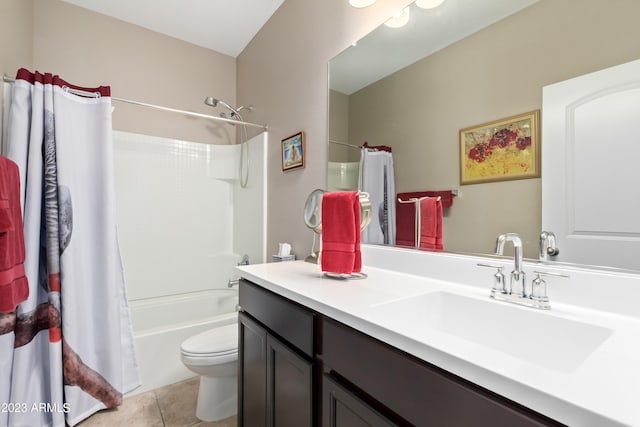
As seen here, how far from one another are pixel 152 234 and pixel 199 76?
56.9 inches

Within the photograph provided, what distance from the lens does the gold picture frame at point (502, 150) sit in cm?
90

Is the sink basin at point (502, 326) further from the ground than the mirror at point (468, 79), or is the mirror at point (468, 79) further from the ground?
the mirror at point (468, 79)

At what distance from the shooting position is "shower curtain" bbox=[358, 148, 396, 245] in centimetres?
135

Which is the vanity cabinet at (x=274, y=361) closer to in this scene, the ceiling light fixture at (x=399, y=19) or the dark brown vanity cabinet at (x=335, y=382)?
the dark brown vanity cabinet at (x=335, y=382)

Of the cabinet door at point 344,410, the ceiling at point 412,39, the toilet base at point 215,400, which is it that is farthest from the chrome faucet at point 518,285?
the toilet base at point 215,400

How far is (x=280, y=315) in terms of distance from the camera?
102 centimetres

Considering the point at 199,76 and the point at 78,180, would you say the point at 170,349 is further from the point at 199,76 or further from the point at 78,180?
the point at 199,76

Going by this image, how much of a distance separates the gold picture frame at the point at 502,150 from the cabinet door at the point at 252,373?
97 centimetres

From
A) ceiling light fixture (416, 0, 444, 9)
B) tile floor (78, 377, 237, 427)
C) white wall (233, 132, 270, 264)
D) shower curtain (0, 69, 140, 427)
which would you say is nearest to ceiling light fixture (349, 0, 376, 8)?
ceiling light fixture (416, 0, 444, 9)

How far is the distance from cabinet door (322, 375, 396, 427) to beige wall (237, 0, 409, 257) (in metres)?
1.01

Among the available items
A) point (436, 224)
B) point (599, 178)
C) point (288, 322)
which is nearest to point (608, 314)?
point (599, 178)

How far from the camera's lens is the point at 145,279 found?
236 centimetres

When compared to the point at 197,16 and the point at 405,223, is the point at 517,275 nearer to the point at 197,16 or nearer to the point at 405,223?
the point at 405,223

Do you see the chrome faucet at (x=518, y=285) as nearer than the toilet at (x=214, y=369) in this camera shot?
Yes
